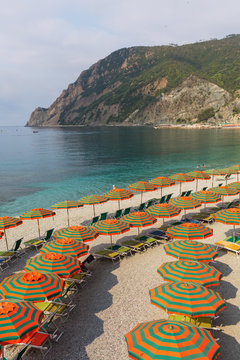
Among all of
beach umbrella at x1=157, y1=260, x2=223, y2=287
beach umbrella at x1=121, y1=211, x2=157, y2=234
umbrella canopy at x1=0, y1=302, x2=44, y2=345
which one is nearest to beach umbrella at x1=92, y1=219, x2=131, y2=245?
beach umbrella at x1=121, y1=211, x2=157, y2=234

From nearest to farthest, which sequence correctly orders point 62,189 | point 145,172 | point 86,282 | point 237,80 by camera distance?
point 86,282 < point 62,189 < point 145,172 < point 237,80

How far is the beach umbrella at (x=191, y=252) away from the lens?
1134 centimetres

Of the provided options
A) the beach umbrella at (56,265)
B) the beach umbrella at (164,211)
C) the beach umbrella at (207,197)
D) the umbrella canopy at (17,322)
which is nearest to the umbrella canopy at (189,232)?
the beach umbrella at (164,211)

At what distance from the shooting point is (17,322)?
707 cm

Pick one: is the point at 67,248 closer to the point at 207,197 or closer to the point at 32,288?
the point at 32,288

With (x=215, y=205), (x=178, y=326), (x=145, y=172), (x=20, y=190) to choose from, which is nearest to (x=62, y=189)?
(x=20, y=190)

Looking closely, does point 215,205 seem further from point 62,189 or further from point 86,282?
point 62,189

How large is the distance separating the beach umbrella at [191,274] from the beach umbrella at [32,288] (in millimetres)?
3931

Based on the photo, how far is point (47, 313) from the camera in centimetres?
990

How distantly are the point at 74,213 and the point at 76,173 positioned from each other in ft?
85.3

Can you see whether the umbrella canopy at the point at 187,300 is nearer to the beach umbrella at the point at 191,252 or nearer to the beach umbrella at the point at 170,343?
the beach umbrella at the point at 170,343

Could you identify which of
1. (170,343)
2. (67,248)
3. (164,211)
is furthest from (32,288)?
(164,211)

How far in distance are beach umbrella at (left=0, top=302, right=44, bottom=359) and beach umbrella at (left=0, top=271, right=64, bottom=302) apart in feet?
2.99

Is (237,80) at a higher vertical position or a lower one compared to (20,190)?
higher
